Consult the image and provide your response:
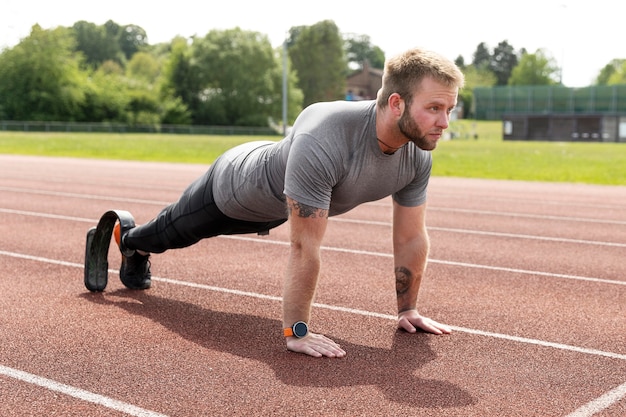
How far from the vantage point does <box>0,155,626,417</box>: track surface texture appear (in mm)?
4121

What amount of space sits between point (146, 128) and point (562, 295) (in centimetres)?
6281

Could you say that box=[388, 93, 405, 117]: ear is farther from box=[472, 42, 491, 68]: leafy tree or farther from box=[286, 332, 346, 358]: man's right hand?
box=[472, 42, 491, 68]: leafy tree

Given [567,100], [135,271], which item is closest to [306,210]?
[135,271]

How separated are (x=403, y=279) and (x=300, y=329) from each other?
897 mm

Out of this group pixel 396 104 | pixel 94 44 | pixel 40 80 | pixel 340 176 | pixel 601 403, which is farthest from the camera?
pixel 94 44

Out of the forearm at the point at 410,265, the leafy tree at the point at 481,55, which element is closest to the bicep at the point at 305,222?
the forearm at the point at 410,265

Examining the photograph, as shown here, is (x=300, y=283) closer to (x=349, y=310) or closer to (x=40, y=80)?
(x=349, y=310)

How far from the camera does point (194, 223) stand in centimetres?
557

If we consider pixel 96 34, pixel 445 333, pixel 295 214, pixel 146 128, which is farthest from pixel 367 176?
pixel 96 34

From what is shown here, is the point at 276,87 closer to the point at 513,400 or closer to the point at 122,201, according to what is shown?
the point at 122,201

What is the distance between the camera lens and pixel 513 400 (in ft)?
13.5

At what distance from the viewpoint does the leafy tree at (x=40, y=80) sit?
71562mm

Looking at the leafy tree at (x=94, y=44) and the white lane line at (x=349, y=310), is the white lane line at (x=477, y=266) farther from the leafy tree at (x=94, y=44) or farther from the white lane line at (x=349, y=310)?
the leafy tree at (x=94, y=44)

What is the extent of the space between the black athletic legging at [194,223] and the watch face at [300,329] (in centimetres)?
100
